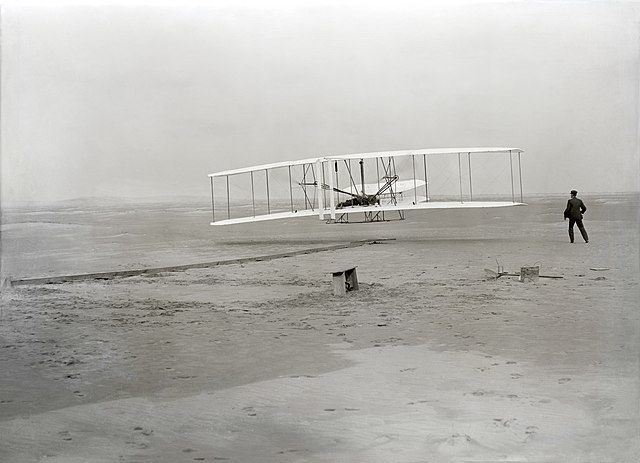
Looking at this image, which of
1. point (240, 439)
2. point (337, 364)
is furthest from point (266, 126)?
point (240, 439)

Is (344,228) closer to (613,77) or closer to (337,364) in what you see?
(337,364)

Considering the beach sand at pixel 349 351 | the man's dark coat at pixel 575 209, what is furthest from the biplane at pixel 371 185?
the man's dark coat at pixel 575 209

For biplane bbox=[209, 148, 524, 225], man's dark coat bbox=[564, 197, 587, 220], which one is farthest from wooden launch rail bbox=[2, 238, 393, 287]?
man's dark coat bbox=[564, 197, 587, 220]

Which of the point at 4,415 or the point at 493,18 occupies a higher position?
the point at 493,18

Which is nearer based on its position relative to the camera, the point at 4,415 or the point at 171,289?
the point at 4,415

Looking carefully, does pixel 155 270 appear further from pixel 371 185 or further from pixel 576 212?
pixel 576 212

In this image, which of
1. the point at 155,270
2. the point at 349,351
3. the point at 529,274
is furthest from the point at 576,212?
the point at 155,270

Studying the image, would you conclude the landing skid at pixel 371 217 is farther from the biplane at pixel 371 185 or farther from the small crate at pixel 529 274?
the small crate at pixel 529 274
